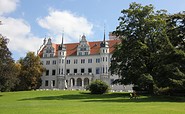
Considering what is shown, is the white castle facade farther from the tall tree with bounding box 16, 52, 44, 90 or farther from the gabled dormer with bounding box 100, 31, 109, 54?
the tall tree with bounding box 16, 52, 44, 90

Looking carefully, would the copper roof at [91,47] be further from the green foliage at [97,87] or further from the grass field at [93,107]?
the grass field at [93,107]

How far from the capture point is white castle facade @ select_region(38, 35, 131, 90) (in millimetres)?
88062

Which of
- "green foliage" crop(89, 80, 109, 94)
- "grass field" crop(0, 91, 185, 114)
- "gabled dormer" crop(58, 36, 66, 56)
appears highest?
"gabled dormer" crop(58, 36, 66, 56)

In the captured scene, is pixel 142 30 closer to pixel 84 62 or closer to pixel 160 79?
pixel 160 79

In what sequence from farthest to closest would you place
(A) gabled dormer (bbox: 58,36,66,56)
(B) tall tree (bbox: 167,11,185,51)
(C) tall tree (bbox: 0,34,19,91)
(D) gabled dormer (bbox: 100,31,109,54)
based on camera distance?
(A) gabled dormer (bbox: 58,36,66,56) < (D) gabled dormer (bbox: 100,31,109,54) < (C) tall tree (bbox: 0,34,19,91) < (B) tall tree (bbox: 167,11,185,51)

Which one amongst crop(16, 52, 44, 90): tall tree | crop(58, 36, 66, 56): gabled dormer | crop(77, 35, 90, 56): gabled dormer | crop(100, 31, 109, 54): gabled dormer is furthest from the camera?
crop(58, 36, 66, 56): gabled dormer

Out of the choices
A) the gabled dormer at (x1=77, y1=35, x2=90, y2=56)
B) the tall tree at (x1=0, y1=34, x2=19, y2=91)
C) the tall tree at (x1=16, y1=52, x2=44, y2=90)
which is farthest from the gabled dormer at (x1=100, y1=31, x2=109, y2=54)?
the tall tree at (x1=0, y1=34, x2=19, y2=91)

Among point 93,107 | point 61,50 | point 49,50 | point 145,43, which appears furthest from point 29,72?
point 93,107

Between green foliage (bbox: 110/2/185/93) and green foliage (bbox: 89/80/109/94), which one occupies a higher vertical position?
green foliage (bbox: 110/2/185/93)

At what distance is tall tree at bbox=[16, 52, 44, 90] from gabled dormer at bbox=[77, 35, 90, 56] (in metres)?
13.7

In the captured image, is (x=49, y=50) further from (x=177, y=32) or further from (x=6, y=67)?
(x=177, y=32)

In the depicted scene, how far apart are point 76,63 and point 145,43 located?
46.3 metres

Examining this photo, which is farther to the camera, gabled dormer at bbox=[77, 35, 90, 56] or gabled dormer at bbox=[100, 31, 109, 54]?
gabled dormer at bbox=[77, 35, 90, 56]

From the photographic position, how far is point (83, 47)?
92.4m
